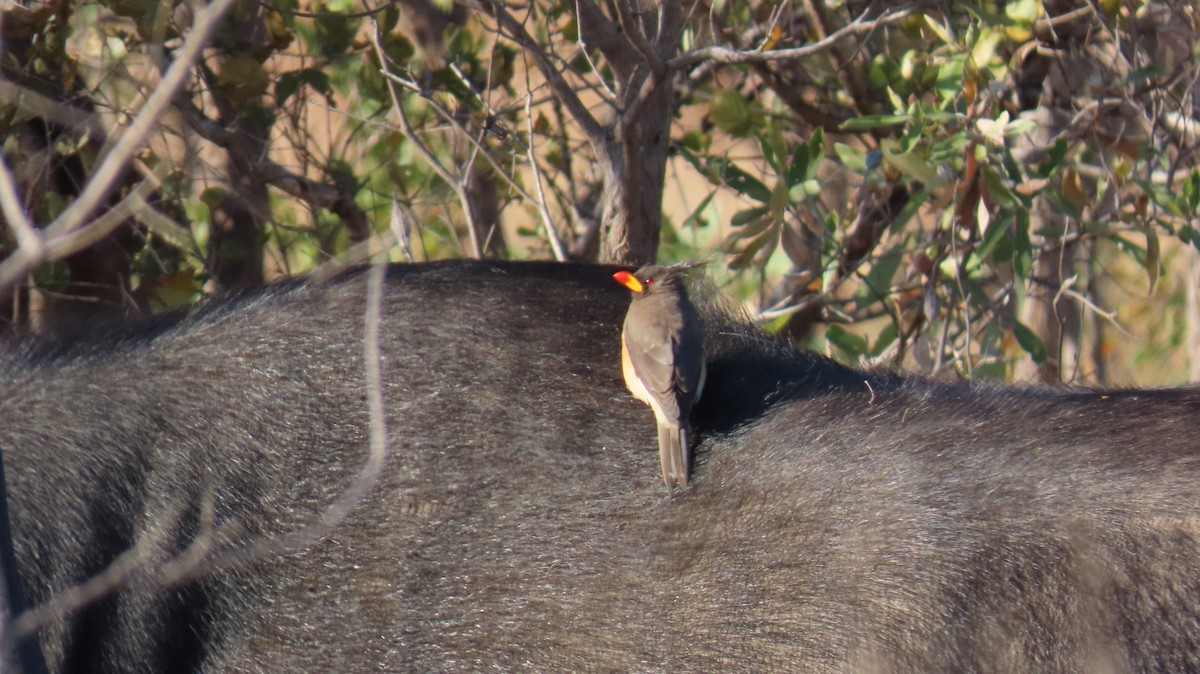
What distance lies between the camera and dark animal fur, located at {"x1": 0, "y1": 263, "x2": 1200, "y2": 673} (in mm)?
1947

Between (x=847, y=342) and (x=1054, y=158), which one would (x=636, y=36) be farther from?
(x=847, y=342)

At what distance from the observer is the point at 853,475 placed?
2113 millimetres

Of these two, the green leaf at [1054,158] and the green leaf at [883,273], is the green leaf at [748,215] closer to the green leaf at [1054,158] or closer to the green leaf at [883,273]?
the green leaf at [883,273]

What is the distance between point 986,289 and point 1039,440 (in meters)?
2.80

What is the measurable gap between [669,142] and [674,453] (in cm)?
189

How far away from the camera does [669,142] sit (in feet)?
12.7

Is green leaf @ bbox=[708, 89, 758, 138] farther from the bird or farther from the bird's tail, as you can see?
the bird's tail

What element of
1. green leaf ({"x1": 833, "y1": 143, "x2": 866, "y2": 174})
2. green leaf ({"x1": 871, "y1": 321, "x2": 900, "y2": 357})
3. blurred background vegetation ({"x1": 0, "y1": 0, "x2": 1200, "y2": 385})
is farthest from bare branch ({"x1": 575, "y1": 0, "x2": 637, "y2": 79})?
green leaf ({"x1": 871, "y1": 321, "x2": 900, "y2": 357})

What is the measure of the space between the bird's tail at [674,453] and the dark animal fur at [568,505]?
0.11ft

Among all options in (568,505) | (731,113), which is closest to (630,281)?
(568,505)

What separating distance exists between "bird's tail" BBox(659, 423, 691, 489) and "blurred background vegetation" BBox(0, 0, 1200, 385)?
73 centimetres

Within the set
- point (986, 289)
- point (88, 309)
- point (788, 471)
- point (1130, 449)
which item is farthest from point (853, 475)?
point (986, 289)

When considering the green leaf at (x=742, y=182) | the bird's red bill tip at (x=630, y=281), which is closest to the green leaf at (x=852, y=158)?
the green leaf at (x=742, y=182)

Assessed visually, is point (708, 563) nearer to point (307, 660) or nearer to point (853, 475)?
point (853, 475)
